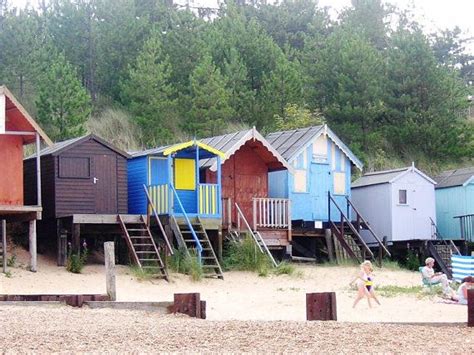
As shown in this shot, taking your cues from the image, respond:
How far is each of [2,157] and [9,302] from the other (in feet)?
36.2

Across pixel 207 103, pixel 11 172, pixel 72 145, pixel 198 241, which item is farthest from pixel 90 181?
pixel 207 103

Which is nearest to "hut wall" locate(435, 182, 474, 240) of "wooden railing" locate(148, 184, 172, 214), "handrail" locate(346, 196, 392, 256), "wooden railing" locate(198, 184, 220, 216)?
"handrail" locate(346, 196, 392, 256)

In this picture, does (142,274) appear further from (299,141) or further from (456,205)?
(456,205)

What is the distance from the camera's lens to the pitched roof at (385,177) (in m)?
36.7

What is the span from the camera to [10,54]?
43062 mm

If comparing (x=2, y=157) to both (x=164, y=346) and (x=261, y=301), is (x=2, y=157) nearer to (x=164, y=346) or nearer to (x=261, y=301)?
(x=261, y=301)

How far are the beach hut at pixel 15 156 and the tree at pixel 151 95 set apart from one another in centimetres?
1279

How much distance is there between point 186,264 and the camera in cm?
2847

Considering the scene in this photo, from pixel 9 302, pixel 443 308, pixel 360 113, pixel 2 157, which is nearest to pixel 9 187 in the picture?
pixel 2 157

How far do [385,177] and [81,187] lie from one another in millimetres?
11818

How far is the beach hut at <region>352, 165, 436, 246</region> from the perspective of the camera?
36.4 meters

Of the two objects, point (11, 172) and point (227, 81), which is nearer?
point (11, 172)

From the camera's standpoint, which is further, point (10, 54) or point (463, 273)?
point (10, 54)

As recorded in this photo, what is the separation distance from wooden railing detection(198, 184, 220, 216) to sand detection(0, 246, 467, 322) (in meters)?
2.29
